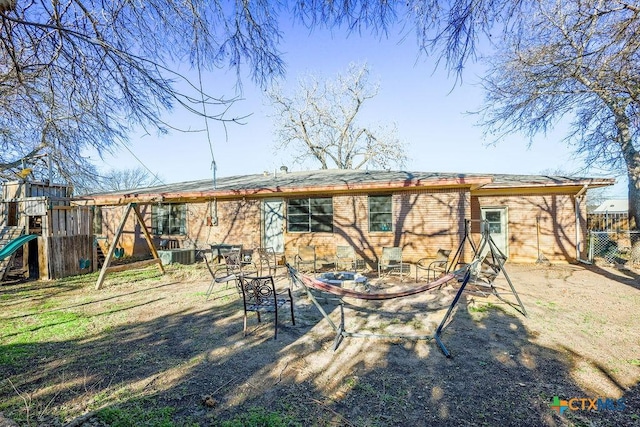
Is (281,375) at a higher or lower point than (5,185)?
lower

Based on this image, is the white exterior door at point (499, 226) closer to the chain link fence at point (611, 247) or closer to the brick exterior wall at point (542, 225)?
the brick exterior wall at point (542, 225)

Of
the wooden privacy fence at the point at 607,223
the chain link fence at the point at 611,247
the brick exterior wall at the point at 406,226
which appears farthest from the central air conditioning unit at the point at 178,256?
the wooden privacy fence at the point at 607,223

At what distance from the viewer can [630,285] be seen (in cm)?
757

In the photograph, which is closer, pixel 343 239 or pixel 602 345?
pixel 602 345

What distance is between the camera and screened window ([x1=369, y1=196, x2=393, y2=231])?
10.1m

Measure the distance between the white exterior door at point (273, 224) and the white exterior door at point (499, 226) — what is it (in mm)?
7570

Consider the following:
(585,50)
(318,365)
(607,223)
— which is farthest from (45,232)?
(607,223)

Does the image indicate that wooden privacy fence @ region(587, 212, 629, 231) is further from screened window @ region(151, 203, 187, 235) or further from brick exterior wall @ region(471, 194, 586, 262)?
screened window @ region(151, 203, 187, 235)

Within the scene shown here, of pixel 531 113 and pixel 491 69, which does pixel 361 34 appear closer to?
pixel 491 69

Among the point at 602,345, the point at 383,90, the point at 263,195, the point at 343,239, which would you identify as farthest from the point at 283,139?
the point at 602,345

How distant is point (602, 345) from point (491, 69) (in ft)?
27.5

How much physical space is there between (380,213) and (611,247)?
8.99 metres

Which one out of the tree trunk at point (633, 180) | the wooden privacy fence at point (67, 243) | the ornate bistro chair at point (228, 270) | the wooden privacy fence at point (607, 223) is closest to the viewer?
the ornate bistro chair at point (228, 270)

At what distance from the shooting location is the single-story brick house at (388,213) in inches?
380
